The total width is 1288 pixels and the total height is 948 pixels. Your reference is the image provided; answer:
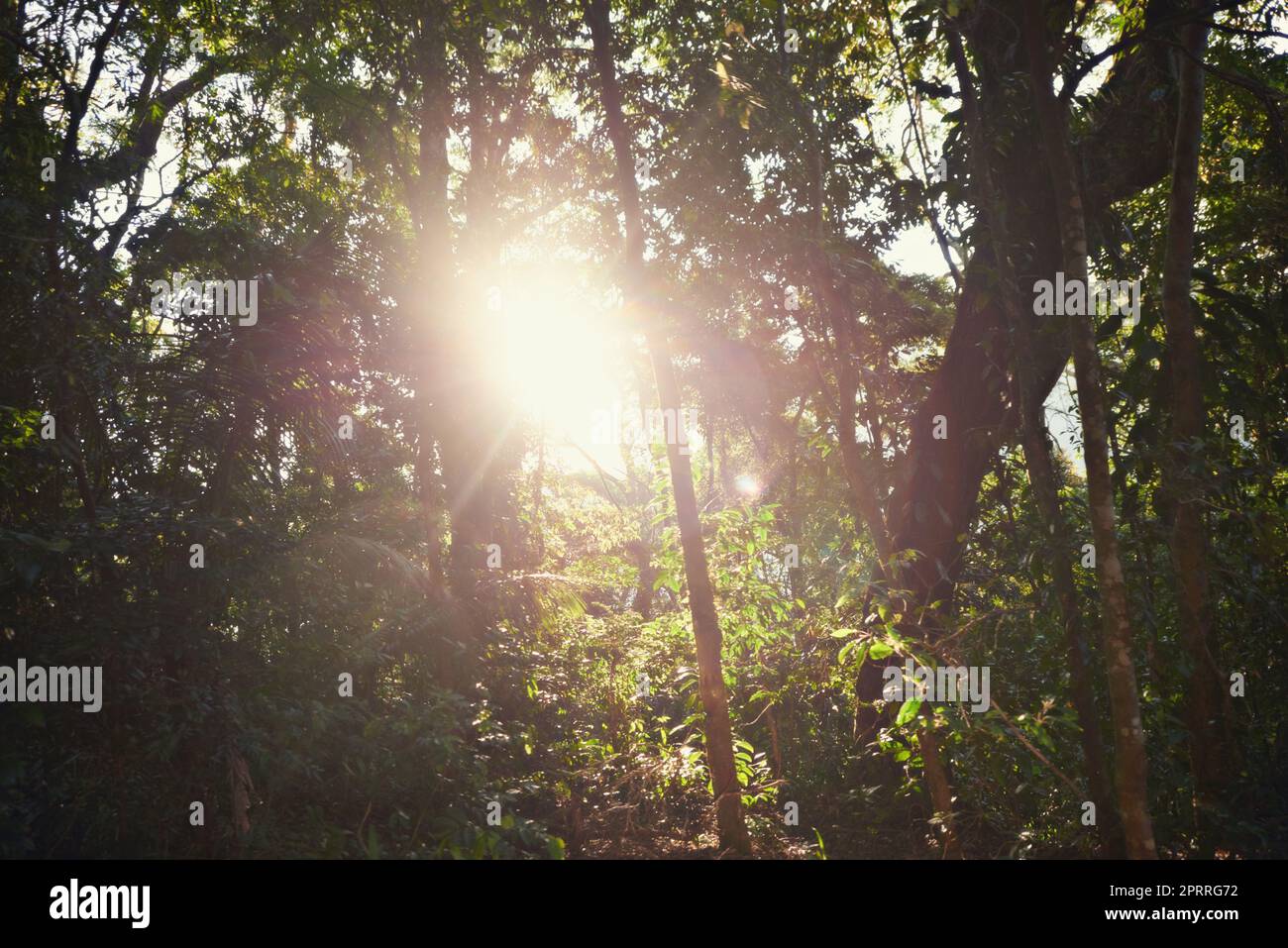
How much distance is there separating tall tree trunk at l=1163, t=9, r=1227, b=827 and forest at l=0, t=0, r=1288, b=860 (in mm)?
28

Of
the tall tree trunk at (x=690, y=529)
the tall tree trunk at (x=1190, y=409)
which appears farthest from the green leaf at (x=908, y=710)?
the tall tree trunk at (x=690, y=529)

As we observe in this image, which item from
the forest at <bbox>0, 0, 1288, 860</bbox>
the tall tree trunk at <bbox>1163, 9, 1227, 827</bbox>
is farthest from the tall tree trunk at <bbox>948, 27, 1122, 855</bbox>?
the tall tree trunk at <bbox>1163, 9, 1227, 827</bbox>

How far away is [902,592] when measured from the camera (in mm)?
5328

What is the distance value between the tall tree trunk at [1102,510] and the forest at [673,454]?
24mm

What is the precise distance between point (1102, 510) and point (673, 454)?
10.6ft

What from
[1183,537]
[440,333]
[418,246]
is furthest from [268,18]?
[1183,537]

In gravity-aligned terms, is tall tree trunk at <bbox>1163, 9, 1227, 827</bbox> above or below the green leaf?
above

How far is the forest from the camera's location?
5070 mm

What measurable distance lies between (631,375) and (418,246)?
405 centimetres

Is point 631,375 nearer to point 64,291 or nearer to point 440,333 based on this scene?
point 440,333

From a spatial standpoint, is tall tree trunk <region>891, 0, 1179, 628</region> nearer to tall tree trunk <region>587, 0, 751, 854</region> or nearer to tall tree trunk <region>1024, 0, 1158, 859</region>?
tall tree trunk <region>1024, 0, 1158, 859</region>

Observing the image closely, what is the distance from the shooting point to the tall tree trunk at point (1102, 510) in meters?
4.40

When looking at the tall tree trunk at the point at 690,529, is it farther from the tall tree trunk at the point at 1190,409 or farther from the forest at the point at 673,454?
the tall tree trunk at the point at 1190,409

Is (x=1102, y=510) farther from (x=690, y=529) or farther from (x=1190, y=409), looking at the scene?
(x=690, y=529)
